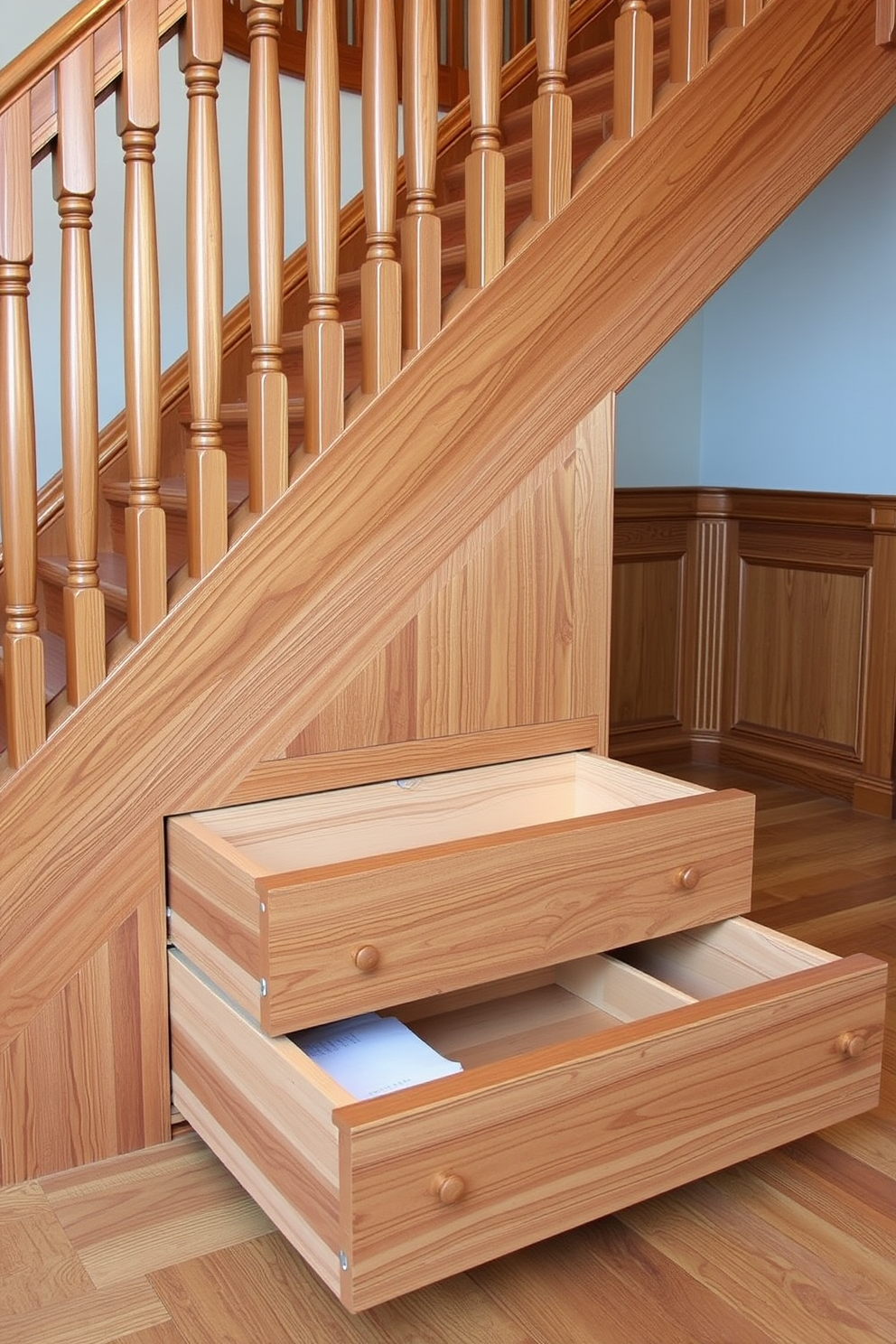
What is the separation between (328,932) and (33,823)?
17.7 inches

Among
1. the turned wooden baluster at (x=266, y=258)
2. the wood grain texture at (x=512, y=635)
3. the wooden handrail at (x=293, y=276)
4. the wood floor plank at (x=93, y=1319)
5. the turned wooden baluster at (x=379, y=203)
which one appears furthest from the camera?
the wooden handrail at (x=293, y=276)

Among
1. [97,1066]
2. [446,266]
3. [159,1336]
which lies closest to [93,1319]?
[159,1336]

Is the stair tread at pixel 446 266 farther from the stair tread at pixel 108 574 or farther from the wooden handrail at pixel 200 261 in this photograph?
the stair tread at pixel 108 574

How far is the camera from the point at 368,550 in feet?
6.03

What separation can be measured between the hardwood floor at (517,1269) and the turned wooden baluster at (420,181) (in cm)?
123

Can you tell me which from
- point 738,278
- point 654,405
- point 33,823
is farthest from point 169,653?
point 738,278

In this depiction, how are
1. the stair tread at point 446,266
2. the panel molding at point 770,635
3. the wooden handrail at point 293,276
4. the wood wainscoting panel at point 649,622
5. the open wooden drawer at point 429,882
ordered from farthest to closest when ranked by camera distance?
the wood wainscoting panel at point 649,622 < the panel molding at point 770,635 < the wooden handrail at point 293,276 < the stair tread at point 446,266 < the open wooden drawer at point 429,882

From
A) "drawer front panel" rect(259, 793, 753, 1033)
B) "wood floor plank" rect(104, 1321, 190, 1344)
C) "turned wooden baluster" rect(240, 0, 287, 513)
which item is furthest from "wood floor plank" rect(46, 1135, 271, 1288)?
"turned wooden baluster" rect(240, 0, 287, 513)

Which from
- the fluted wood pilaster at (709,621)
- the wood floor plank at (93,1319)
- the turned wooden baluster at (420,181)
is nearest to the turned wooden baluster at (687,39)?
the turned wooden baluster at (420,181)

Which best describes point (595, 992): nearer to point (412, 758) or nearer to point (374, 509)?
point (412, 758)

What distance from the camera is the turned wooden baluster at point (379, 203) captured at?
5.81 ft

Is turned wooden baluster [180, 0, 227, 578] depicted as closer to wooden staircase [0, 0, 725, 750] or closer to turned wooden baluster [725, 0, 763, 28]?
wooden staircase [0, 0, 725, 750]

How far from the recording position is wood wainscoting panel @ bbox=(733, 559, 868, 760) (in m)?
3.40

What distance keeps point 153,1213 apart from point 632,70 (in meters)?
1.81
